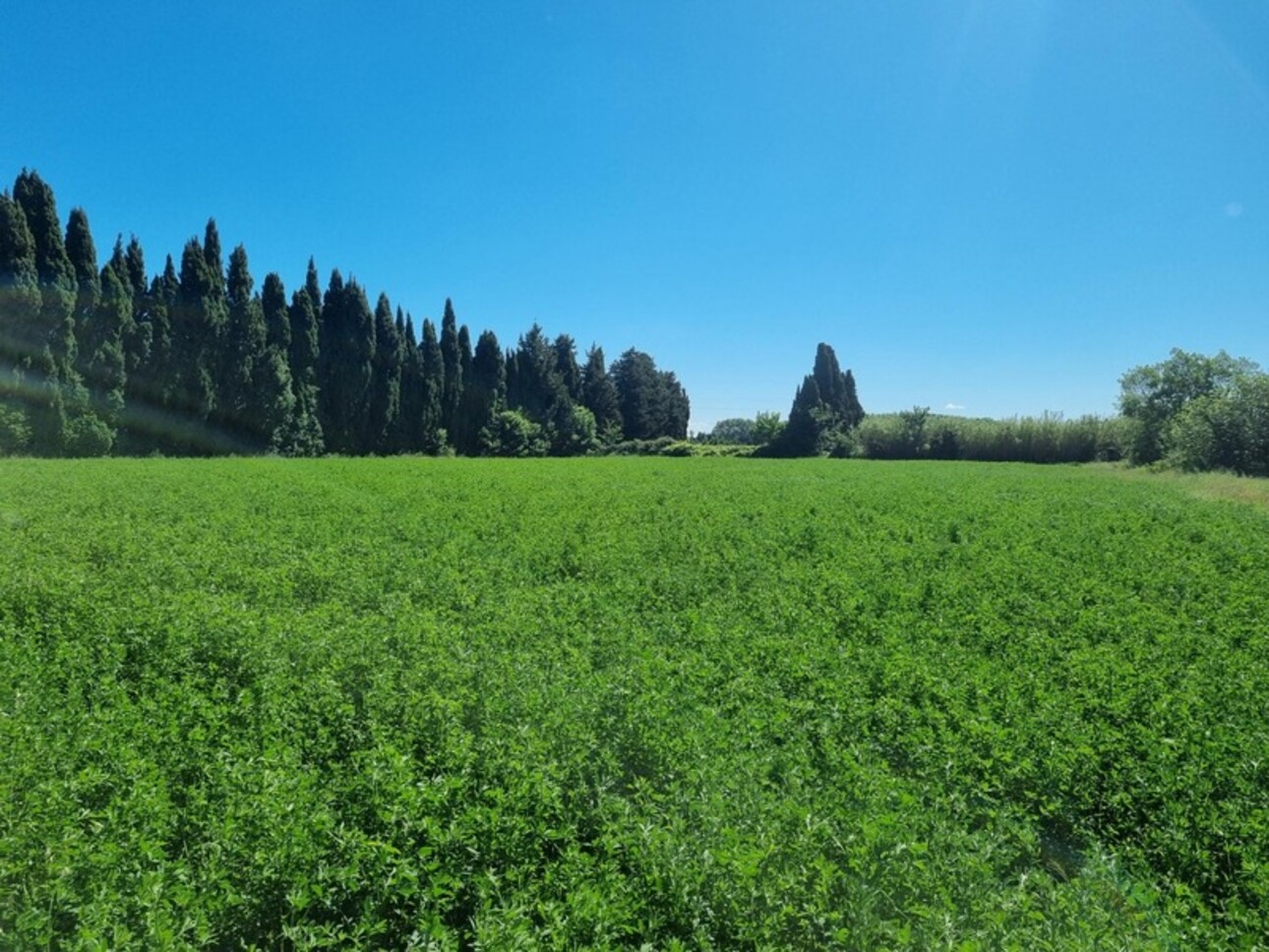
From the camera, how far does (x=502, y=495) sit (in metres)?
21.2

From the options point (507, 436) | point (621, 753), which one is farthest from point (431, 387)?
point (621, 753)

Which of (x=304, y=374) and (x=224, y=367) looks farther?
(x=304, y=374)

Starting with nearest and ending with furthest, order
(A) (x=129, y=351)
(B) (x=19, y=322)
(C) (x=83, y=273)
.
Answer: (B) (x=19, y=322)
(C) (x=83, y=273)
(A) (x=129, y=351)

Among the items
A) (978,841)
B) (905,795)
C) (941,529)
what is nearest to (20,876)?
(905,795)

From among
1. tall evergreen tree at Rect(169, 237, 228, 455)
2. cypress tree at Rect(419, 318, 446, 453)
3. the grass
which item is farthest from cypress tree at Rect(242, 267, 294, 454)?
the grass

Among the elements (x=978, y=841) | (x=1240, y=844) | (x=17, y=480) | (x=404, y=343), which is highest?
(x=404, y=343)

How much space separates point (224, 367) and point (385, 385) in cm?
1401

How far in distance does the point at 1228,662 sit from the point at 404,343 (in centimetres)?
6598

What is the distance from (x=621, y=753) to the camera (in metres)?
4.78

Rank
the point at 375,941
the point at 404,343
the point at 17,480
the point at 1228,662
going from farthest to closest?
the point at 404,343, the point at 17,480, the point at 1228,662, the point at 375,941

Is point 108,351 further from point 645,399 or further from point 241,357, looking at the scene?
point 645,399

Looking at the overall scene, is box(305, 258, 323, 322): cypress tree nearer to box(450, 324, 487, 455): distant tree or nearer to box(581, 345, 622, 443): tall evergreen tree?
box(450, 324, 487, 455): distant tree

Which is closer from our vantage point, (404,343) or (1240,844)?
(1240,844)

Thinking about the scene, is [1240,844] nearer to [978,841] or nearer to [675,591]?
[978,841]
